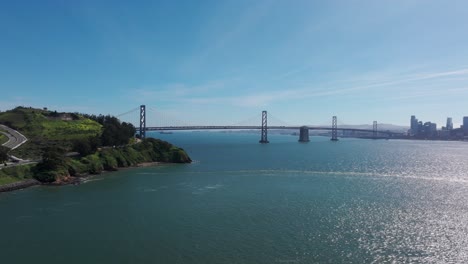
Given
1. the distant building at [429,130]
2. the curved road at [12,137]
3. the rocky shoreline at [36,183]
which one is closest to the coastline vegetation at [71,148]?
the rocky shoreline at [36,183]

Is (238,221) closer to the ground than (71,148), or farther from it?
closer to the ground

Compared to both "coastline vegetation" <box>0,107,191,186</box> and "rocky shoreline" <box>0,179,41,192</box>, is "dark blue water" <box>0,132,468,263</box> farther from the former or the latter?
"coastline vegetation" <box>0,107,191,186</box>

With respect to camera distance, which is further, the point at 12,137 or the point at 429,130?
the point at 429,130

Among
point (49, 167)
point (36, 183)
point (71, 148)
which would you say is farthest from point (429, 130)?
point (36, 183)

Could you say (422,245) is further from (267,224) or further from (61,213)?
(61,213)

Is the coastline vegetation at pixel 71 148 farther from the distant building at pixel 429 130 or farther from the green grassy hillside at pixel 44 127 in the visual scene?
the distant building at pixel 429 130

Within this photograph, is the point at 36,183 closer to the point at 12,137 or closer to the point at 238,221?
the point at 238,221

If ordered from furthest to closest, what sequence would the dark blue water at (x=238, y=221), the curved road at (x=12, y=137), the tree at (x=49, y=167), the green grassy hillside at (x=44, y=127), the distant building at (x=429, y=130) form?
1. the distant building at (x=429, y=130)
2. the green grassy hillside at (x=44, y=127)
3. the curved road at (x=12, y=137)
4. the tree at (x=49, y=167)
5. the dark blue water at (x=238, y=221)

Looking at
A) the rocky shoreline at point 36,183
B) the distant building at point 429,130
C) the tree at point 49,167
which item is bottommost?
the rocky shoreline at point 36,183
